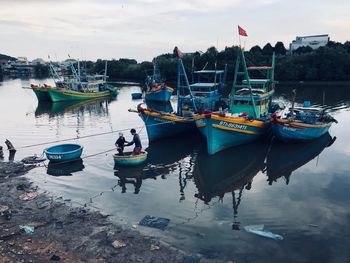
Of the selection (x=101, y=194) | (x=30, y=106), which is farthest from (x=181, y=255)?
(x=30, y=106)

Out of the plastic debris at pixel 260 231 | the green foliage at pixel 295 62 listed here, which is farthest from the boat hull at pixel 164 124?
the green foliage at pixel 295 62

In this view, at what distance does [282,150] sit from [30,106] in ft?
126

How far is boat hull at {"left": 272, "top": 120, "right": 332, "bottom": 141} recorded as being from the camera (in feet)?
68.8

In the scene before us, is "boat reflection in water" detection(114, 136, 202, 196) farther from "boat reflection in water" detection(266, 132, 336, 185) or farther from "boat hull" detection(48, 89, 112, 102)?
"boat hull" detection(48, 89, 112, 102)

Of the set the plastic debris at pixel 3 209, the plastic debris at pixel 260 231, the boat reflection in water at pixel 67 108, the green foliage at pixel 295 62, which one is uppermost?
the green foliage at pixel 295 62

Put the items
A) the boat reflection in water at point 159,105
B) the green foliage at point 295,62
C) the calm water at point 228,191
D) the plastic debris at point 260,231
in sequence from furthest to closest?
the green foliage at point 295,62, the boat reflection in water at point 159,105, the plastic debris at point 260,231, the calm water at point 228,191

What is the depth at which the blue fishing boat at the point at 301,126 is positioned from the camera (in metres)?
21.0

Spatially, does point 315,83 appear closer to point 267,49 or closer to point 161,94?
point 267,49

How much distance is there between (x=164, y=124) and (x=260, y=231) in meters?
13.3

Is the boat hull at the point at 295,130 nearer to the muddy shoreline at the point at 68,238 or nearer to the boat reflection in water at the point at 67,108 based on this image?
the muddy shoreline at the point at 68,238

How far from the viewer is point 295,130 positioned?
70.2 feet

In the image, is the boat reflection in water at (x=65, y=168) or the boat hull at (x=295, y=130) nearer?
the boat reflection in water at (x=65, y=168)

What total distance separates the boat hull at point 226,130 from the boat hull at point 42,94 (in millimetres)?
38108

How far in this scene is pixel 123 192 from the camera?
14.5 metres
